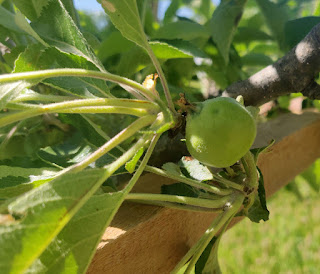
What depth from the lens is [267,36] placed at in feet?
2.01

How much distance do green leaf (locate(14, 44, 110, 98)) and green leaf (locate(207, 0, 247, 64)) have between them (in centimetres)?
21

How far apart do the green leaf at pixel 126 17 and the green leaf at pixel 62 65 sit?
43 millimetres

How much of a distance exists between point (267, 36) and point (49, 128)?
35cm

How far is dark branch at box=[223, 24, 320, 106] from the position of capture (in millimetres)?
380

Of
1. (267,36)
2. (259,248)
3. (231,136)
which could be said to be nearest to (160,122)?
(231,136)

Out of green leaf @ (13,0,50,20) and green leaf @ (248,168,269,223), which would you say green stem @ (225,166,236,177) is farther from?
green leaf @ (13,0,50,20)

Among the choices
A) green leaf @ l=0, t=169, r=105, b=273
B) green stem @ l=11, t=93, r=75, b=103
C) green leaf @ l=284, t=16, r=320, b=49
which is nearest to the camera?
green leaf @ l=0, t=169, r=105, b=273

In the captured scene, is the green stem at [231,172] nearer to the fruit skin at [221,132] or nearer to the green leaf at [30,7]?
the fruit skin at [221,132]

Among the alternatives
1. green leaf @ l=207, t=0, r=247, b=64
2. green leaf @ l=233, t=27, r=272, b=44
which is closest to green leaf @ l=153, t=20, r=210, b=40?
green leaf @ l=207, t=0, r=247, b=64

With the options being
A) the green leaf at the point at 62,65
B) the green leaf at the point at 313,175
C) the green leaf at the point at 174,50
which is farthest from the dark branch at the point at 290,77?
the green leaf at the point at 313,175

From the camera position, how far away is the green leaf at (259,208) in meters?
0.38

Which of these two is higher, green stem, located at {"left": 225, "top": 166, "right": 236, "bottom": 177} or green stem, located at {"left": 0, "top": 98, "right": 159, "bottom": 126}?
green stem, located at {"left": 0, "top": 98, "right": 159, "bottom": 126}

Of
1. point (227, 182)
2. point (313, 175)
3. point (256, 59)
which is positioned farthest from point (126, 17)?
point (313, 175)

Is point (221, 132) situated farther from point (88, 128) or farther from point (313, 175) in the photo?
point (313, 175)
